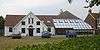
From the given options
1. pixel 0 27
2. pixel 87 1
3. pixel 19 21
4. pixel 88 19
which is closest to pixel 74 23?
pixel 88 19

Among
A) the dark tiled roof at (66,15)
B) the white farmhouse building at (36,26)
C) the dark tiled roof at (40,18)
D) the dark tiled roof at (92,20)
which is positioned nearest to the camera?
the white farmhouse building at (36,26)

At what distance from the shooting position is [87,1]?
77.2ft

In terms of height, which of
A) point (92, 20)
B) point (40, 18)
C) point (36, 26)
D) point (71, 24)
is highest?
point (40, 18)

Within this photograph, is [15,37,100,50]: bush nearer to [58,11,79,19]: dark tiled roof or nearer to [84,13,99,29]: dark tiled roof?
[84,13,99,29]: dark tiled roof

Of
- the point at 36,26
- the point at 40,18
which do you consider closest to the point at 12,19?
the point at 36,26

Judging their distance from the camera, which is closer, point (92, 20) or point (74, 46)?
point (74, 46)

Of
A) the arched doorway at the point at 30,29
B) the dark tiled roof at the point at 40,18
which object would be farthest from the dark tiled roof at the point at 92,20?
the arched doorway at the point at 30,29

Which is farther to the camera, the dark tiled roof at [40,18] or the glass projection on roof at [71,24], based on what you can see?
the dark tiled roof at [40,18]

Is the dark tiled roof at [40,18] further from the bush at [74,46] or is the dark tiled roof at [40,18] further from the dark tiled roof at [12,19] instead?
the bush at [74,46]

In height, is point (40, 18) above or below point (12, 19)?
above

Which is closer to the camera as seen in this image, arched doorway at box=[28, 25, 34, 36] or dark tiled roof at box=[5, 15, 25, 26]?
arched doorway at box=[28, 25, 34, 36]

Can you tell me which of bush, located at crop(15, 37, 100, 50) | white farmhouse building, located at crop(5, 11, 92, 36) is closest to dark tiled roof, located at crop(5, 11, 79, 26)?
white farmhouse building, located at crop(5, 11, 92, 36)

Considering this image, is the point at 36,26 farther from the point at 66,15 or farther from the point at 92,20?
the point at 92,20

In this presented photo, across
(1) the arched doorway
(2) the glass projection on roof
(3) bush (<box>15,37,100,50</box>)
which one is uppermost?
(3) bush (<box>15,37,100,50</box>)
